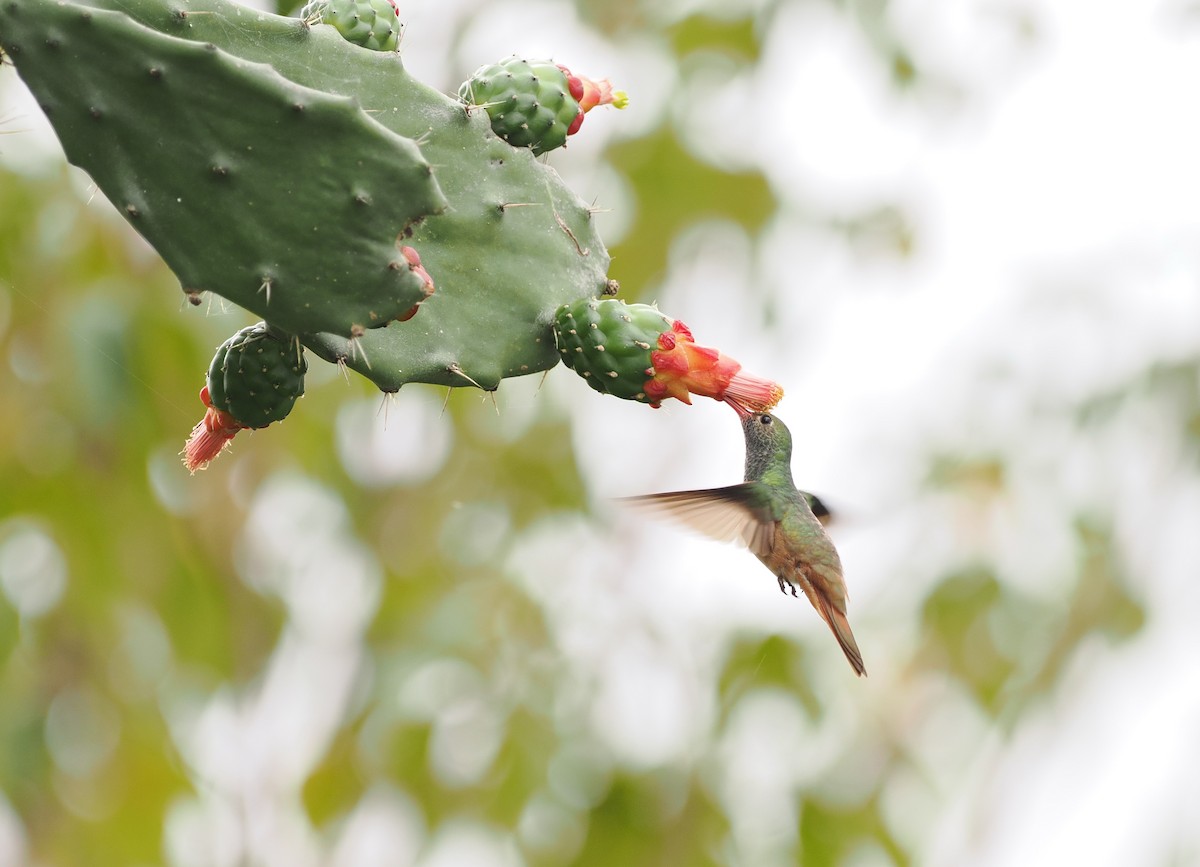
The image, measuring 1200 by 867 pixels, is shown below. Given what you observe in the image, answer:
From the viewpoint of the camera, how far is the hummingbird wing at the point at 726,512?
2.04 metres

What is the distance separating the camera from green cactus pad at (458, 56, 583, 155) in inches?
73.4

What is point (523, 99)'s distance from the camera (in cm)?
186

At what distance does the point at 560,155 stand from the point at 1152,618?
2878 mm

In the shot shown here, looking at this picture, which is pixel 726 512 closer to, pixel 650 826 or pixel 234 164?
pixel 234 164

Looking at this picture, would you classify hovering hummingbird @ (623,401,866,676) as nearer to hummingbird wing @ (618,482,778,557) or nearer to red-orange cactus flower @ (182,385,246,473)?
hummingbird wing @ (618,482,778,557)

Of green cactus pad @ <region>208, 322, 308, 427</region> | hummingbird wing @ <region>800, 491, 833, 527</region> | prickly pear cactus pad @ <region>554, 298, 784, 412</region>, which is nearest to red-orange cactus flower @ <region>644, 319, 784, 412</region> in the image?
prickly pear cactus pad @ <region>554, 298, 784, 412</region>

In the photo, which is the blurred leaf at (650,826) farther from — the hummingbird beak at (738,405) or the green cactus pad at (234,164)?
the green cactus pad at (234,164)

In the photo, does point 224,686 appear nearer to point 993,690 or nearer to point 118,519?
point 118,519

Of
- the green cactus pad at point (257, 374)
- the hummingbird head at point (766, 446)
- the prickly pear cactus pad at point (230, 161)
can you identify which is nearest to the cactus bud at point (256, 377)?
the green cactus pad at point (257, 374)

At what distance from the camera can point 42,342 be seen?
406 cm

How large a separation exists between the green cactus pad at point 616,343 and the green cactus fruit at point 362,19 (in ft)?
1.62

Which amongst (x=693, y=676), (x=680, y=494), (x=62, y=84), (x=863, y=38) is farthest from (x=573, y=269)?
(x=863, y=38)

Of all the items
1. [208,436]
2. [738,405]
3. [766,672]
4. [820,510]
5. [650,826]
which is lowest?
[650,826]

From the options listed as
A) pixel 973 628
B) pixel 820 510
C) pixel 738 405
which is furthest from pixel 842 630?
pixel 973 628
